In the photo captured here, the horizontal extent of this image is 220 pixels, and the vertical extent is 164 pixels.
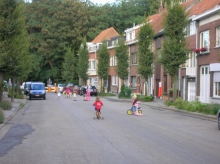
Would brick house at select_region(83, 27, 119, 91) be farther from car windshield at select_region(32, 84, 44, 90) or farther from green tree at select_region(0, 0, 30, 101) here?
green tree at select_region(0, 0, 30, 101)

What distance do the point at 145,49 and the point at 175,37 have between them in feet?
30.8

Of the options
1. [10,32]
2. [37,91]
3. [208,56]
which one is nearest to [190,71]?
[208,56]

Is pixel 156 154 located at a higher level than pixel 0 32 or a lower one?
lower

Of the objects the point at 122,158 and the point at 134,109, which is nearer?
the point at 122,158

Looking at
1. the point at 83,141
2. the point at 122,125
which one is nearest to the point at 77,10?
the point at 122,125

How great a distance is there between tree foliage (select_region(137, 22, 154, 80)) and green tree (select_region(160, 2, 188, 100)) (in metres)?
8.77

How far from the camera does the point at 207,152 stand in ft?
35.4

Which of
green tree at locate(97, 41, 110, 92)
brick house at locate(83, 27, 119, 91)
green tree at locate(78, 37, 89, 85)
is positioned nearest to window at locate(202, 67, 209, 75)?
green tree at locate(97, 41, 110, 92)

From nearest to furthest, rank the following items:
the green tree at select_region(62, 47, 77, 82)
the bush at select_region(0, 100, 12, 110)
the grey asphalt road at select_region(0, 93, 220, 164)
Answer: the grey asphalt road at select_region(0, 93, 220, 164) → the bush at select_region(0, 100, 12, 110) → the green tree at select_region(62, 47, 77, 82)

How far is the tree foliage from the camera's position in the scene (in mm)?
39463

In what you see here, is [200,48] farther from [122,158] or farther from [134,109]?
[122,158]

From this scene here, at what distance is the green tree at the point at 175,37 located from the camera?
30219 millimetres

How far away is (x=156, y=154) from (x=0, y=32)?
18.1 m

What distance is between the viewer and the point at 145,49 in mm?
39781
